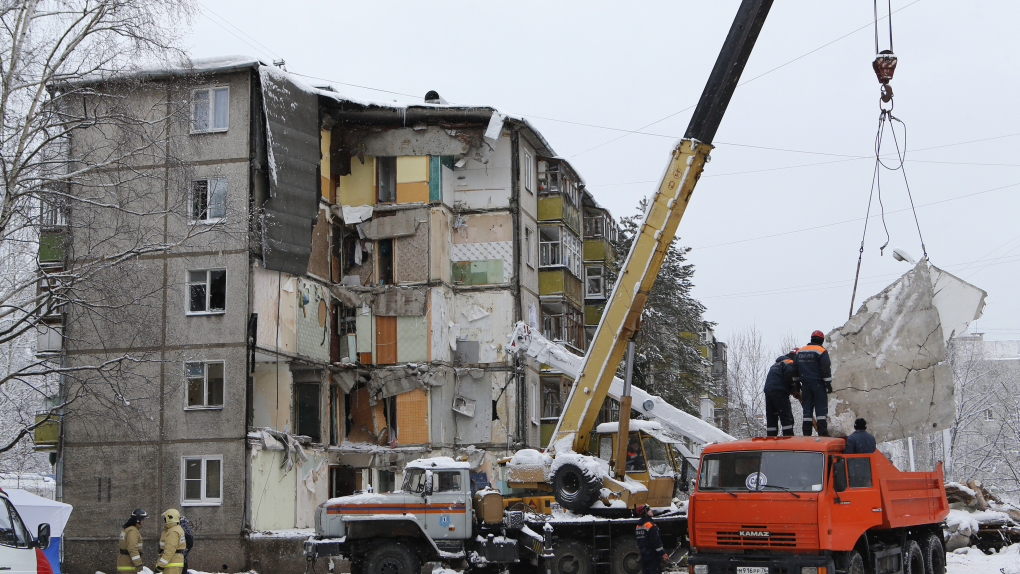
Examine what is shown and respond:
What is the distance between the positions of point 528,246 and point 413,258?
4866 mm

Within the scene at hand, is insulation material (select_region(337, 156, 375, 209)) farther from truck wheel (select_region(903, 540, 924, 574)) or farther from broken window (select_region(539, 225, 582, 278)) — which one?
truck wheel (select_region(903, 540, 924, 574))

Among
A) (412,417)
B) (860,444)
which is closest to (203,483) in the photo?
(412,417)

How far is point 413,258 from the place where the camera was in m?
34.8

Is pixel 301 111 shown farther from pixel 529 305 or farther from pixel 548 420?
pixel 548 420

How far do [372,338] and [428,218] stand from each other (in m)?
4.53

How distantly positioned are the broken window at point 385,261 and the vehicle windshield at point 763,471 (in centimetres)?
2157

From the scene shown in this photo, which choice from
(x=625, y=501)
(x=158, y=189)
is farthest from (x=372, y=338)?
(x=625, y=501)

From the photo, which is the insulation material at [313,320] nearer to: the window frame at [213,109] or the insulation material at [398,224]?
A: the insulation material at [398,224]

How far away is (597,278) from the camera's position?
45.7m

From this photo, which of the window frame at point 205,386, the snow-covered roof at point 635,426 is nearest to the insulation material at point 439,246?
the window frame at point 205,386

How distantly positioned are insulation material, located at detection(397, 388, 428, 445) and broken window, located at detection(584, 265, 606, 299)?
12963 millimetres

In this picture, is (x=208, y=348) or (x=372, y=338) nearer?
(x=208, y=348)

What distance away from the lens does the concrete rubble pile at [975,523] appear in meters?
26.5

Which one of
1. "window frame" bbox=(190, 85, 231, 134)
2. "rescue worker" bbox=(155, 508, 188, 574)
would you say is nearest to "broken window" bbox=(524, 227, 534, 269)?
"window frame" bbox=(190, 85, 231, 134)
